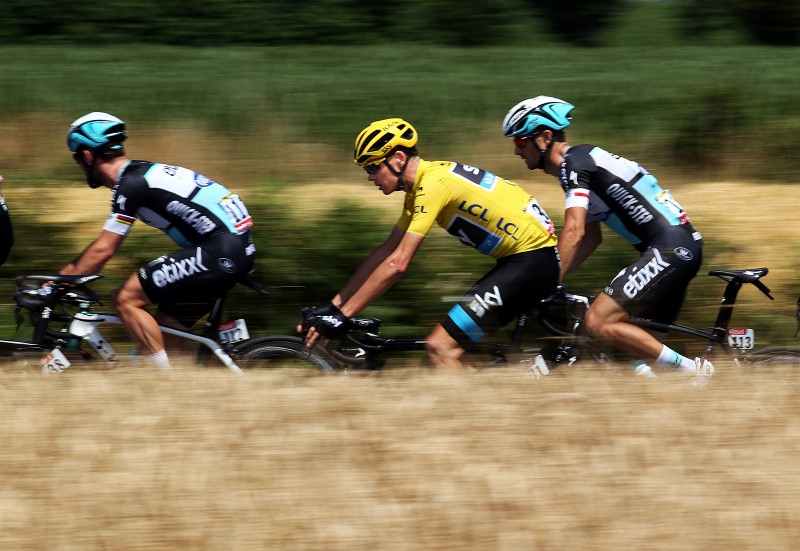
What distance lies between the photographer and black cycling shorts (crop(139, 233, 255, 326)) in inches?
283

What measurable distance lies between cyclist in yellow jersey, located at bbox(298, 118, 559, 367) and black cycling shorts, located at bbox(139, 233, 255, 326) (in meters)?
0.71

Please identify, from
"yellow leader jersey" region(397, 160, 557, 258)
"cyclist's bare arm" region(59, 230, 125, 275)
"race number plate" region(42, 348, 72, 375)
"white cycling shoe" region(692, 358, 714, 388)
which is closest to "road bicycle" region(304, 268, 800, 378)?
"white cycling shoe" region(692, 358, 714, 388)

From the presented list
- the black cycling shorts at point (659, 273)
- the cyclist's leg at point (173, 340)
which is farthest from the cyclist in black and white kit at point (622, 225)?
the cyclist's leg at point (173, 340)

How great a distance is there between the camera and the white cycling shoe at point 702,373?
5717 mm

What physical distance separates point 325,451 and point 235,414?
0.53 meters

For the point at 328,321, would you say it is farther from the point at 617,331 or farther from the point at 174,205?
the point at 617,331

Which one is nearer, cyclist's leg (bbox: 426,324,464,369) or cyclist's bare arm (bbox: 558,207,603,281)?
cyclist's leg (bbox: 426,324,464,369)

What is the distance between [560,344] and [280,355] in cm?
179

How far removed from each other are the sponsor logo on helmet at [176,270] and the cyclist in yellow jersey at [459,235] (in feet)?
2.78

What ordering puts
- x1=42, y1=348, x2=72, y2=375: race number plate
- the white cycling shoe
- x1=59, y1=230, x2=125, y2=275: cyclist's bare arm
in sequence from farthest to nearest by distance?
x1=59, y1=230, x2=125, y2=275: cyclist's bare arm
x1=42, y1=348, x2=72, y2=375: race number plate
the white cycling shoe

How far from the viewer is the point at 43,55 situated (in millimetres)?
20953

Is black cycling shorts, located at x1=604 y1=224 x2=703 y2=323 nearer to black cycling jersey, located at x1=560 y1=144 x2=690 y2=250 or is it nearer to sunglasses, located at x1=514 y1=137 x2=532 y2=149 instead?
black cycling jersey, located at x1=560 y1=144 x2=690 y2=250

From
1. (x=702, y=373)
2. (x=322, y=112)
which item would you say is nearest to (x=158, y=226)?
(x=702, y=373)

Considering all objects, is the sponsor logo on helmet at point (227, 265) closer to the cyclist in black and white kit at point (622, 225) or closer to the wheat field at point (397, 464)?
the wheat field at point (397, 464)
